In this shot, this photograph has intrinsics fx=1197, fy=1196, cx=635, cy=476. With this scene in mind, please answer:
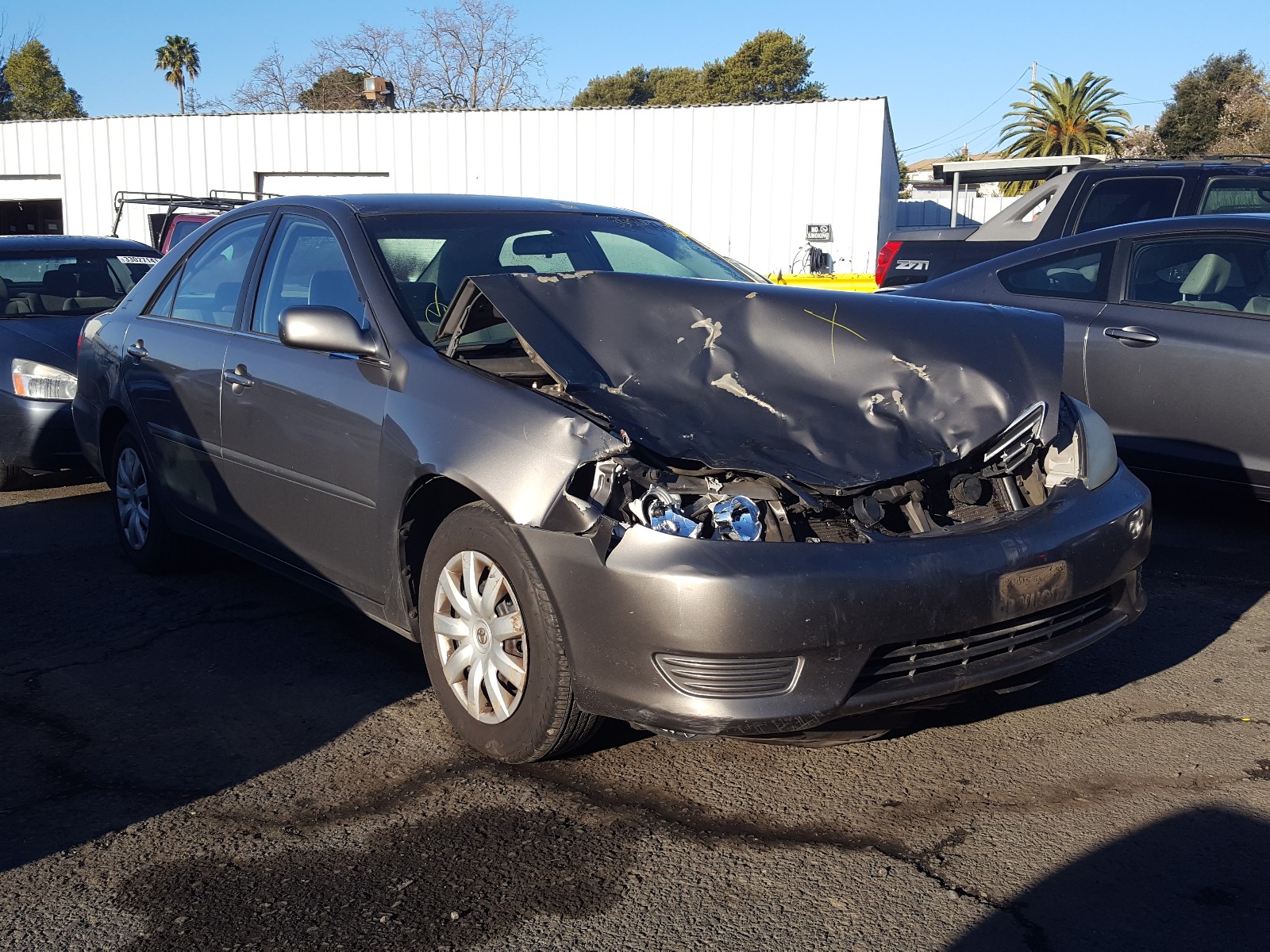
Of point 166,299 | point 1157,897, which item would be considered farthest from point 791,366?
point 166,299

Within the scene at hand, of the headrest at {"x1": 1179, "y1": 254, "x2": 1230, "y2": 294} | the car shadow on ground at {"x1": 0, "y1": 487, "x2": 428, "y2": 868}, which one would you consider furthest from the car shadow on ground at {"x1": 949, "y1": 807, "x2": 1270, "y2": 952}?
the headrest at {"x1": 1179, "y1": 254, "x2": 1230, "y2": 294}

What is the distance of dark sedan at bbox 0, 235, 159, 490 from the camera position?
7.07 m

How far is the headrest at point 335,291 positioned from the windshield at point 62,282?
4049 mm

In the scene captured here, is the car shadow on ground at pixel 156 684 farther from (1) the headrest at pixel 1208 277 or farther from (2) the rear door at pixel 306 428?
(1) the headrest at pixel 1208 277

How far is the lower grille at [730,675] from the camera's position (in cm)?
293

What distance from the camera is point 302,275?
439 cm

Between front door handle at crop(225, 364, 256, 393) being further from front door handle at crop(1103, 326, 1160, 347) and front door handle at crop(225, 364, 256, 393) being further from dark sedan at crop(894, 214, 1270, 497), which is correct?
front door handle at crop(1103, 326, 1160, 347)

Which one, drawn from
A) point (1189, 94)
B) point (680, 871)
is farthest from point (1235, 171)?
point (1189, 94)

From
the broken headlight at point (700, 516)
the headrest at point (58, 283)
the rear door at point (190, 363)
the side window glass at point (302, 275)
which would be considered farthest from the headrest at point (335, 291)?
the headrest at point (58, 283)

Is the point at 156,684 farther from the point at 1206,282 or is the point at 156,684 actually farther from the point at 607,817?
the point at 1206,282

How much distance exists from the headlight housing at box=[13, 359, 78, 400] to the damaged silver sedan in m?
3.01

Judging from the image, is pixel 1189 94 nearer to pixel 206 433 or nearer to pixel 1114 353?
pixel 1114 353

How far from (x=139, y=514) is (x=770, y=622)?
365 cm

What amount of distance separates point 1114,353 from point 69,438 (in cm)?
584
